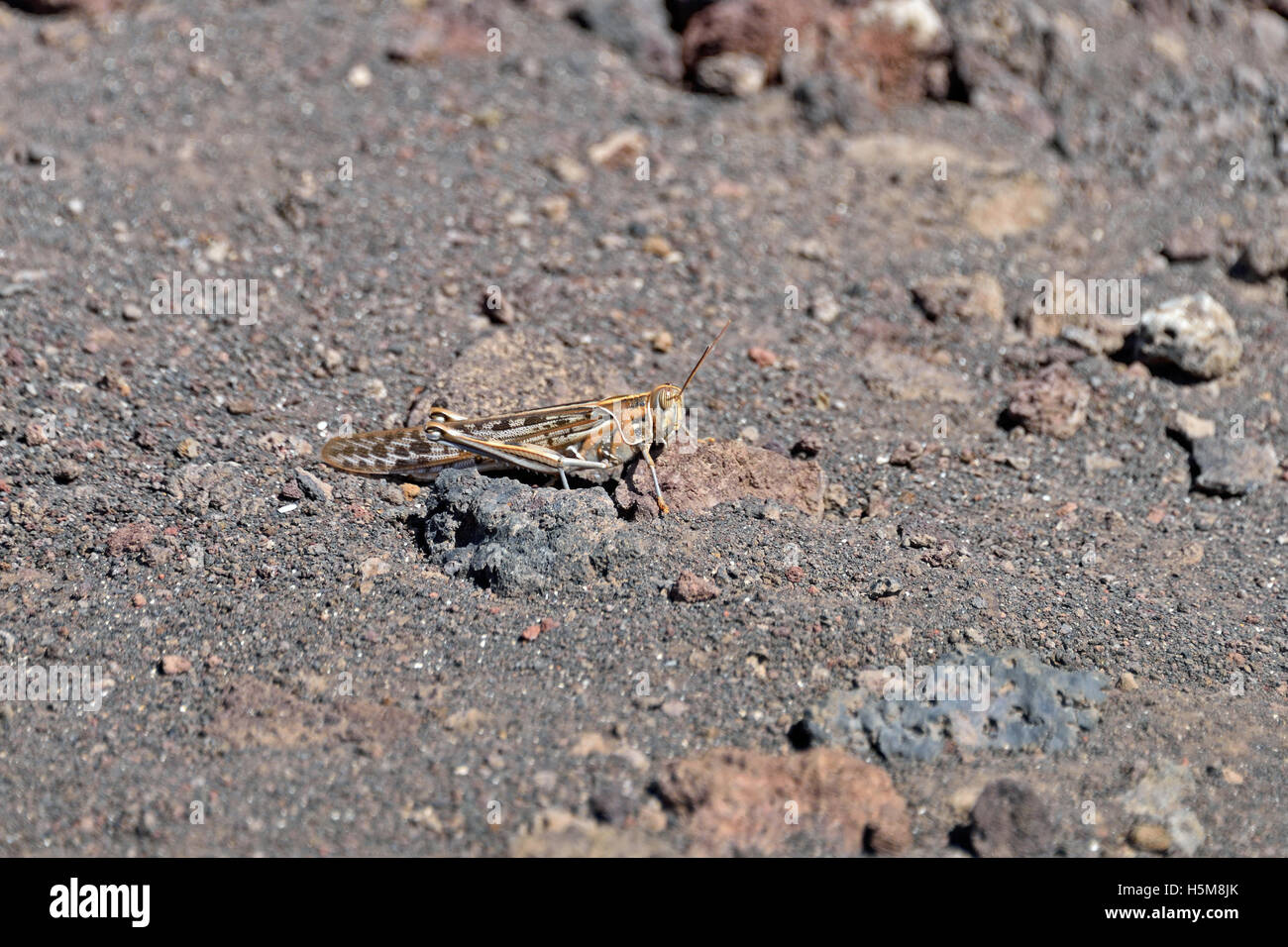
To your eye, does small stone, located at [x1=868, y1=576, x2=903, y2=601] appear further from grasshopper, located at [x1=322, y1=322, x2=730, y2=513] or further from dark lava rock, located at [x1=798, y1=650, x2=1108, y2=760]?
grasshopper, located at [x1=322, y1=322, x2=730, y2=513]

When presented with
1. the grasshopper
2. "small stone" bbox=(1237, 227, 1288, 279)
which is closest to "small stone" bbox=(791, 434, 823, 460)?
the grasshopper

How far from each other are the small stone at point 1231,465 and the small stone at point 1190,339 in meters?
0.54

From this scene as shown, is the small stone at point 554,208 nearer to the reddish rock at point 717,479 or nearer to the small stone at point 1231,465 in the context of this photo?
the reddish rock at point 717,479

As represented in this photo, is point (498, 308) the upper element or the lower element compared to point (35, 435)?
upper

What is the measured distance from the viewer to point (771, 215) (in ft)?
23.1

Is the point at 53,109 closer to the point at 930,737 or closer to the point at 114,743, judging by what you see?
the point at 114,743

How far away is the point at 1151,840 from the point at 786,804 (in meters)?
1.21

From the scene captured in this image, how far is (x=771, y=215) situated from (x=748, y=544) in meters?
3.28

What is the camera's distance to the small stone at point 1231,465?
223 inches

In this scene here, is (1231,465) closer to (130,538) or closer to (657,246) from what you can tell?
(657,246)

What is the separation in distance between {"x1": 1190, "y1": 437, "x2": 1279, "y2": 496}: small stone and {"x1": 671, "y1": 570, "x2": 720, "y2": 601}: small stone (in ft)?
10.2

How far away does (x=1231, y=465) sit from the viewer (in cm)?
574

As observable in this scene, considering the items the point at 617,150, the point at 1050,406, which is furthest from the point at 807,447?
the point at 617,150
